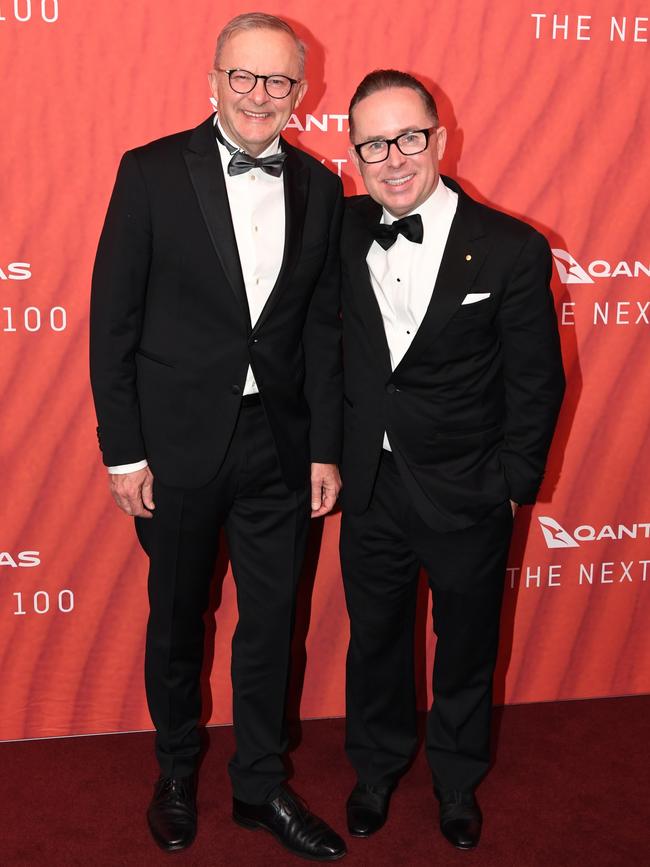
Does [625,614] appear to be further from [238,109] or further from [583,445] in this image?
[238,109]

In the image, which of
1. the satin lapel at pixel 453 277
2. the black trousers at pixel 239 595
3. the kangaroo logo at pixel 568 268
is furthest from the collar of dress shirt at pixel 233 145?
the kangaroo logo at pixel 568 268

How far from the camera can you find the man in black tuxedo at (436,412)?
87.3 inches

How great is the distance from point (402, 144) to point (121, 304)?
0.69 metres

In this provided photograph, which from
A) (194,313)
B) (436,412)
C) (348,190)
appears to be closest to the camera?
(194,313)

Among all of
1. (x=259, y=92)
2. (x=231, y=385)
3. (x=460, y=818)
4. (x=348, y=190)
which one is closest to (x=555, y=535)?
(x=460, y=818)

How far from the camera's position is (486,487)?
91.9 inches

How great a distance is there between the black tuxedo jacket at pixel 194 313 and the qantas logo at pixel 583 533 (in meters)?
1.04

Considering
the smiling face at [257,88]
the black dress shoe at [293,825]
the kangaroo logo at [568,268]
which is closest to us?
the smiling face at [257,88]

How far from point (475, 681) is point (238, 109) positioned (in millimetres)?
1451

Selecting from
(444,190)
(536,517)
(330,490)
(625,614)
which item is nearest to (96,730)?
(330,490)

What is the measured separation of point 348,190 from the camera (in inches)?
110

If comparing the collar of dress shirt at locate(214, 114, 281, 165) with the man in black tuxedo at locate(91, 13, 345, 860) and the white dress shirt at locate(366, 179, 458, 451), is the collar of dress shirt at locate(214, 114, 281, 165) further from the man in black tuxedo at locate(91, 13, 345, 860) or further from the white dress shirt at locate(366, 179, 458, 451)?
the white dress shirt at locate(366, 179, 458, 451)

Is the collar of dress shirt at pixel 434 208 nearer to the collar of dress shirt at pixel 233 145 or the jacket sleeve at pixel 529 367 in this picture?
the jacket sleeve at pixel 529 367

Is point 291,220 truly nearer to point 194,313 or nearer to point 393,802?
point 194,313
